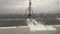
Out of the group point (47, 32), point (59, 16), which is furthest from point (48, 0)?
point (47, 32)

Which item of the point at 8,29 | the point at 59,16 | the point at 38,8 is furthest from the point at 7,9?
the point at 59,16

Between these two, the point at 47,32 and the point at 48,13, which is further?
Answer: the point at 48,13

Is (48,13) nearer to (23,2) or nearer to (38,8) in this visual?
(38,8)

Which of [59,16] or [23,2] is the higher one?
[23,2]

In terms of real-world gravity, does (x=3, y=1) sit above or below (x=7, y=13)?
above

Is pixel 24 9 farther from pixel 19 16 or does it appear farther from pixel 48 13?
pixel 48 13

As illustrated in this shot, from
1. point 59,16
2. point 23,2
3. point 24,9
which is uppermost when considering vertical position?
point 23,2

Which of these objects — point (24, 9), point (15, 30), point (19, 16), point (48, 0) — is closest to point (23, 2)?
point (24, 9)

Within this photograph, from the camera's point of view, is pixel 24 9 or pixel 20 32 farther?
pixel 24 9
